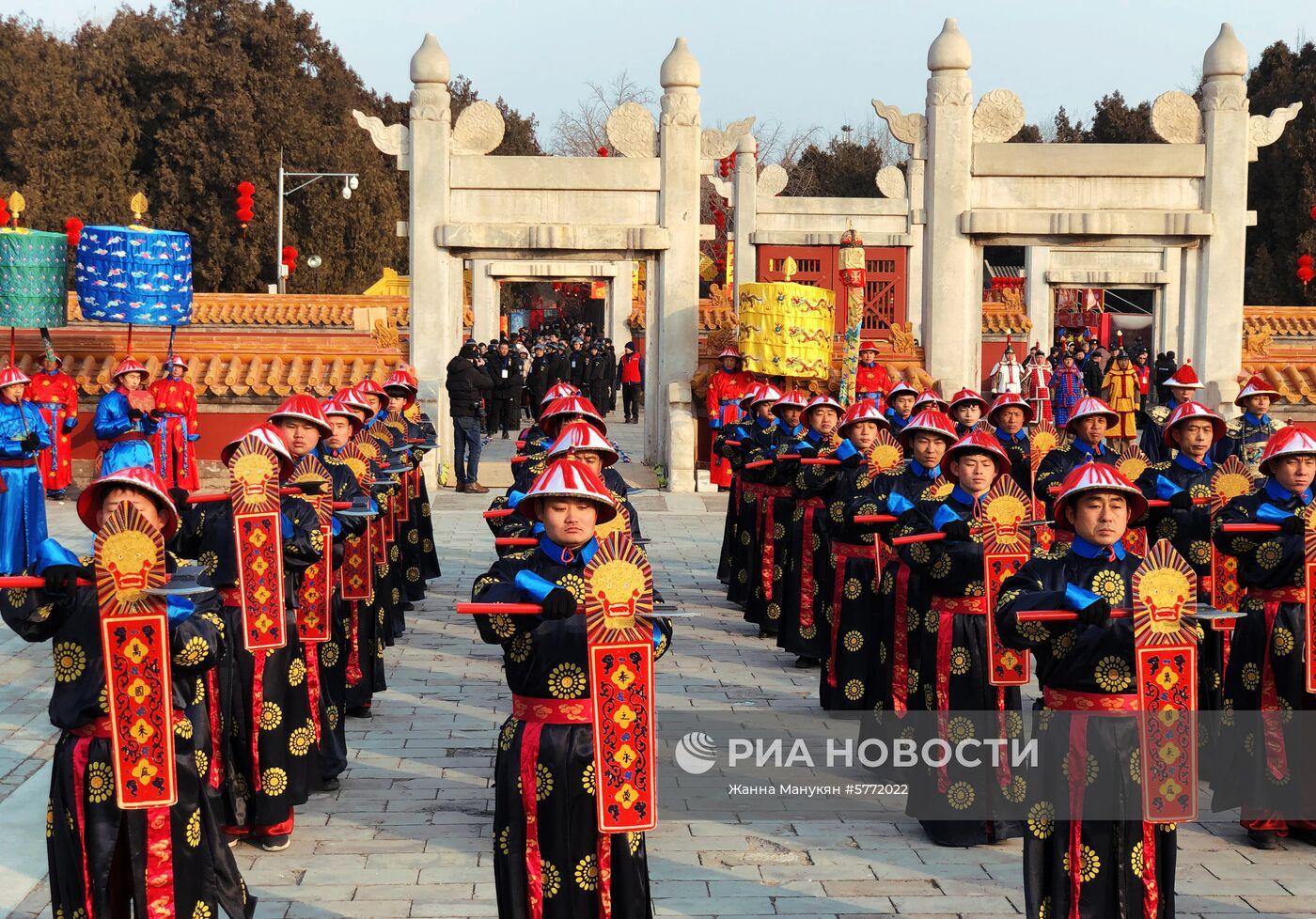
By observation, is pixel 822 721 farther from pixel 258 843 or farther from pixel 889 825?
pixel 258 843

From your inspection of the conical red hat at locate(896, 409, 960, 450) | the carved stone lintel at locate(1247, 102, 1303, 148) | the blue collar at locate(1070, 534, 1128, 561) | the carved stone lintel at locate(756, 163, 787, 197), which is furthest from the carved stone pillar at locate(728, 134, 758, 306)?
the blue collar at locate(1070, 534, 1128, 561)

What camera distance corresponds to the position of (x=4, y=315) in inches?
695

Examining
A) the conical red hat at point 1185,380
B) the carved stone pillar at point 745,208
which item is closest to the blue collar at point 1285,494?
the conical red hat at point 1185,380

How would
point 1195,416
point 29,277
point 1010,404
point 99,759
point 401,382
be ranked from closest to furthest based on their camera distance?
point 99,759 < point 1195,416 < point 1010,404 < point 401,382 < point 29,277

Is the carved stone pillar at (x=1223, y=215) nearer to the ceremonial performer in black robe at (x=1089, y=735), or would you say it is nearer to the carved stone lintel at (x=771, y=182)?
the carved stone lintel at (x=771, y=182)

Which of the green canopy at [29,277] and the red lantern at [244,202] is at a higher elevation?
the red lantern at [244,202]

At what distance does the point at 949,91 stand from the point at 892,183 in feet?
34.0

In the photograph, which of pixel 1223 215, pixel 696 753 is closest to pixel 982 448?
pixel 696 753

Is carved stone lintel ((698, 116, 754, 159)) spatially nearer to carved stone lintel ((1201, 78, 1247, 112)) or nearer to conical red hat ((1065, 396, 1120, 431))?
carved stone lintel ((1201, 78, 1247, 112))

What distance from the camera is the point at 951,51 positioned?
1838 cm

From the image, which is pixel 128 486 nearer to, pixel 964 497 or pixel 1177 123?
pixel 964 497

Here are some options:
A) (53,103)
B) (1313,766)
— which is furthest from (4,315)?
(53,103)

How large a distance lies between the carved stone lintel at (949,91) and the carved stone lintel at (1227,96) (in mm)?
2665

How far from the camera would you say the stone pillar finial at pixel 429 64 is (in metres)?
18.7
